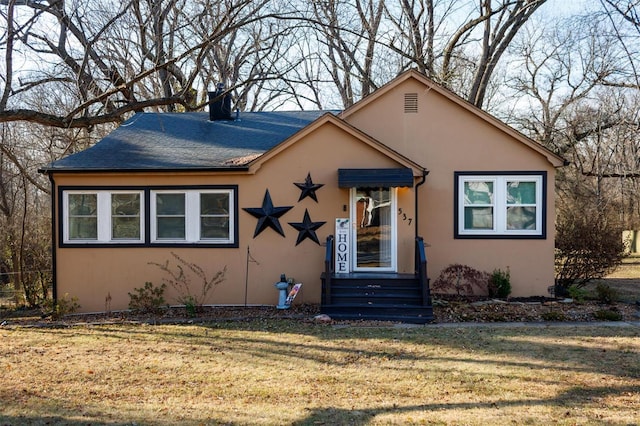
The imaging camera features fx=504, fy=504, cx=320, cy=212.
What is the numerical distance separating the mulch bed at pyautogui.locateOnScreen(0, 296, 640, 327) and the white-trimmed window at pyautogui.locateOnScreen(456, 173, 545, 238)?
1.68 m

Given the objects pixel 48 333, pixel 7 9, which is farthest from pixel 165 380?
pixel 7 9

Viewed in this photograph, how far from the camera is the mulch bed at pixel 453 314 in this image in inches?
394

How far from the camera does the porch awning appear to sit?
10766mm

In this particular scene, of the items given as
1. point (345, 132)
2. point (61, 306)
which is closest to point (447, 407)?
point (345, 132)

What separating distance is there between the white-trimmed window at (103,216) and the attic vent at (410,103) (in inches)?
262

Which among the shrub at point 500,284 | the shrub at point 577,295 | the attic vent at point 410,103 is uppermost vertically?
the attic vent at point 410,103

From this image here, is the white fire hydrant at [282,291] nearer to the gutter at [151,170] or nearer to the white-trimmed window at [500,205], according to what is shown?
the gutter at [151,170]

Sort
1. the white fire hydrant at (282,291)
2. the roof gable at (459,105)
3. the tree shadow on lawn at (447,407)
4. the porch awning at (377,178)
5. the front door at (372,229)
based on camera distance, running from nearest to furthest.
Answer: the tree shadow on lawn at (447,407) → the porch awning at (377,178) → the white fire hydrant at (282,291) → the front door at (372,229) → the roof gable at (459,105)

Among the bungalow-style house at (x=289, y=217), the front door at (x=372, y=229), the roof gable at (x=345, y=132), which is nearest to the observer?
the roof gable at (x=345, y=132)

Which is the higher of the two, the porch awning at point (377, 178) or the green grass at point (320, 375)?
the porch awning at point (377, 178)

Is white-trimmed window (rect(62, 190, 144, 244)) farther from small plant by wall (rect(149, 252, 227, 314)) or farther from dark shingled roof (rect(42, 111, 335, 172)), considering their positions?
small plant by wall (rect(149, 252, 227, 314))

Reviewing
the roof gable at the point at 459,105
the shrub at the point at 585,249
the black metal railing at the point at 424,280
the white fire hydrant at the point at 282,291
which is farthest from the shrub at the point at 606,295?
the white fire hydrant at the point at 282,291

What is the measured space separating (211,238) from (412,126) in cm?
553

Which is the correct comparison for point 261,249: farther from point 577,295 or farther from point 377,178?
point 577,295
